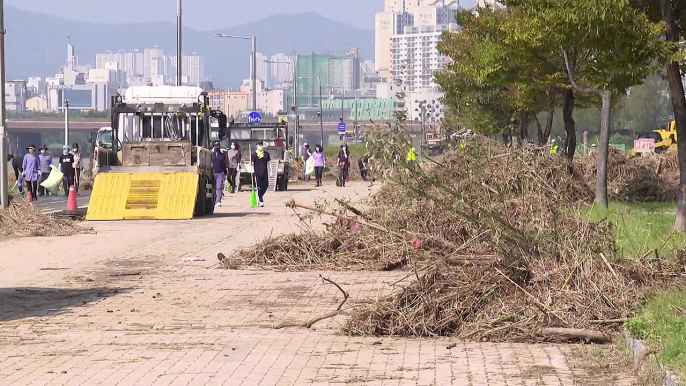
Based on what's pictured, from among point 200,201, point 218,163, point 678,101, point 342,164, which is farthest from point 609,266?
point 342,164

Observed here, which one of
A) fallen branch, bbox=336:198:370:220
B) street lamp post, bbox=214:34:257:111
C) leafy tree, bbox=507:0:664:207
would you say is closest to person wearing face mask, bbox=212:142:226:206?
leafy tree, bbox=507:0:664:207

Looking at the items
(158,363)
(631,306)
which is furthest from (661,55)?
(158,363)

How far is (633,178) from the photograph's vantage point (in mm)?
32438

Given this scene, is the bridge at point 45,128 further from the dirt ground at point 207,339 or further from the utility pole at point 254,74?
the dirt ground at point 207,339

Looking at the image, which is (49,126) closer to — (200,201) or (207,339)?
(200,201)

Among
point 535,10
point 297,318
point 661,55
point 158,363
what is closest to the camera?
point 158,363

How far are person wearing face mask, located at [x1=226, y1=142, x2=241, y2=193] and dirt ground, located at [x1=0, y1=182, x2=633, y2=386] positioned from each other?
83.0 ft

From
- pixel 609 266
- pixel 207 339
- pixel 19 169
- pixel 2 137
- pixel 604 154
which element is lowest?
pixel 19 169

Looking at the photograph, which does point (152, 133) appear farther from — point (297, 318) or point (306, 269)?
point (297, 318)

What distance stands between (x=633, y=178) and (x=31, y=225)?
16.1 metres

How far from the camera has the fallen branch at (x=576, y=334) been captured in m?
10.1

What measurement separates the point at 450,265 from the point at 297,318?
1646 mm

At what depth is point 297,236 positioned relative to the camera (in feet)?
57.1

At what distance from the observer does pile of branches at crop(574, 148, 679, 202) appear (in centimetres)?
3172
